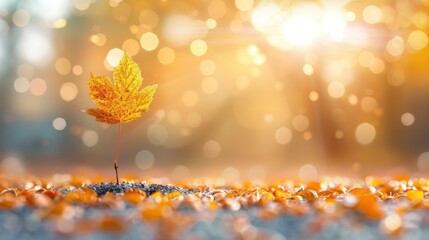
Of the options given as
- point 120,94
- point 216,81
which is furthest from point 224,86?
point 120,94

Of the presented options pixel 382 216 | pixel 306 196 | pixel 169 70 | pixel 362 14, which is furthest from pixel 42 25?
pixel 382 216

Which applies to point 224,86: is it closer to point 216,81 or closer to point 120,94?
point 216,81

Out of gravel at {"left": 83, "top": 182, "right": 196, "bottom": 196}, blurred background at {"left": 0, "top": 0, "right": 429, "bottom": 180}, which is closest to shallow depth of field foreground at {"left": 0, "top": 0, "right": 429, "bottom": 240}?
blurred background at {"left": 0, "top": 0, "right": 429, "bottom": 180}

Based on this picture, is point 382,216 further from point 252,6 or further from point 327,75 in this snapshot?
point 327,75

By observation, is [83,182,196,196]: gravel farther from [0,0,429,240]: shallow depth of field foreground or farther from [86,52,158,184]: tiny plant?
[0,0,429,240]: shallow depth of field foreground

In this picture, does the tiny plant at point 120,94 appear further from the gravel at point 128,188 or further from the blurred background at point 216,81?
the blurred background at point 216,81

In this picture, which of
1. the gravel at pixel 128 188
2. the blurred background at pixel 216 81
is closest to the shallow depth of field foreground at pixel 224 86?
the blurred background at pixel 216 81

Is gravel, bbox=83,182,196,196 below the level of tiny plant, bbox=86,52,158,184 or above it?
below
